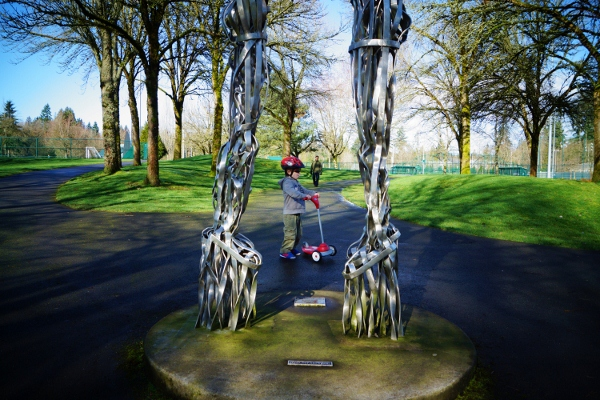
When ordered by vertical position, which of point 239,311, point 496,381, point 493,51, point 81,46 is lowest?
point 496,381

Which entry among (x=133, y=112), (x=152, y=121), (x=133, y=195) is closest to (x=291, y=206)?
(x=133, y=195)

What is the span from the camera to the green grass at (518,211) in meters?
A: 10.3

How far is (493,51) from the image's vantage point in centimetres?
1930

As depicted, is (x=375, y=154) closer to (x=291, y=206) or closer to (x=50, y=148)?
(x=291, y=206)

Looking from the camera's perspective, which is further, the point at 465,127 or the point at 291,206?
the point at 465,127

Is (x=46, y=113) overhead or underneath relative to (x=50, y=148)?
overhead

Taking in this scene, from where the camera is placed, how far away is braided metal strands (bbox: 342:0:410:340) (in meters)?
3.71

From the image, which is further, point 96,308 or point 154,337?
point 96,308

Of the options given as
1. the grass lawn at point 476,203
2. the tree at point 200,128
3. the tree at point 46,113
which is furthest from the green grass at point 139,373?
the tree at point 46,113

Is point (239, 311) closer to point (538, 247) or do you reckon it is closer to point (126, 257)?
point (126, 257)

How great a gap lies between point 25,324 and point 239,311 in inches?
86.1

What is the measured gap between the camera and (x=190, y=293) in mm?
5480

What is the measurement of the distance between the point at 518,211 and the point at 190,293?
35.3 feet

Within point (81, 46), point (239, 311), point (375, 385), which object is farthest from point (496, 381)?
point (81, 46)
